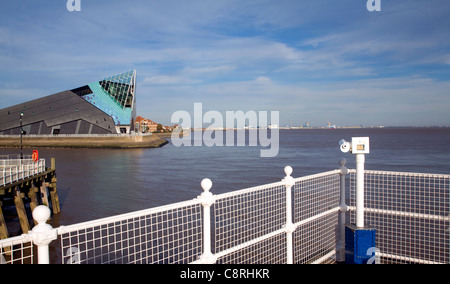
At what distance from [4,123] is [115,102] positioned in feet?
75.9

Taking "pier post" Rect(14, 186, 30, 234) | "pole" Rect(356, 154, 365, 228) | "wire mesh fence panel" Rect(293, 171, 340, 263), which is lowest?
"pier post" Rect(14, 186, 30, 234)

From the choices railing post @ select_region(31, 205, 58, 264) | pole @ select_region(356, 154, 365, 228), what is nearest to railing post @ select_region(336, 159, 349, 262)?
pole @ select_region(356, 154, 365, 228)

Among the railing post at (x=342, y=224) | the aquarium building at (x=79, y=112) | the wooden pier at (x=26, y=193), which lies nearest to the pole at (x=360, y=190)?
the railing post at (x=342, y=224)

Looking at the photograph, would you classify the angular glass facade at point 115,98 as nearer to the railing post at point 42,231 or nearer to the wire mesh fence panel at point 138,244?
the wire mesh fence panel at point 138,244

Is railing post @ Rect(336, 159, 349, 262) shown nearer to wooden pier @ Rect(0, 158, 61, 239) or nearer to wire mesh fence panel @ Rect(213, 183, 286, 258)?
wire mesh fence panel @ Rect(213, 183, 286, 258)

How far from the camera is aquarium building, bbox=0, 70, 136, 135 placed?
62.5m

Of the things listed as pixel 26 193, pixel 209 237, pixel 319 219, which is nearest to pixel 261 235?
pixel 319 219

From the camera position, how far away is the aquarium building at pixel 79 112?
62.5 metres

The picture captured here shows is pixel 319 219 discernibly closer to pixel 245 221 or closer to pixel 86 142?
pixel 245 221

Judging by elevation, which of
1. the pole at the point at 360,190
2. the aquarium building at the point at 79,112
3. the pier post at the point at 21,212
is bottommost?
the pier post at the point at 21,212

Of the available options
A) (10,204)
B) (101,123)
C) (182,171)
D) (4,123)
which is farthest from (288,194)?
(4,123)

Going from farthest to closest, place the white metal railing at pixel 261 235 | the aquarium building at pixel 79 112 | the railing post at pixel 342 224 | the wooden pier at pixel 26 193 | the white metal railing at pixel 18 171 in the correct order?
the aquarium building at pixel 79 112, the white metal railing at pixel 18 171, the wooden pier at pixel 26 193, the railing post at pixel 342 224, the white metal railing at pixel 261 235

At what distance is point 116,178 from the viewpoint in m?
21.7

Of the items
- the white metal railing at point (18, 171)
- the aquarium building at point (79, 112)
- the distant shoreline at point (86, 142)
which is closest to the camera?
the white metal railing at point (18, 171)
